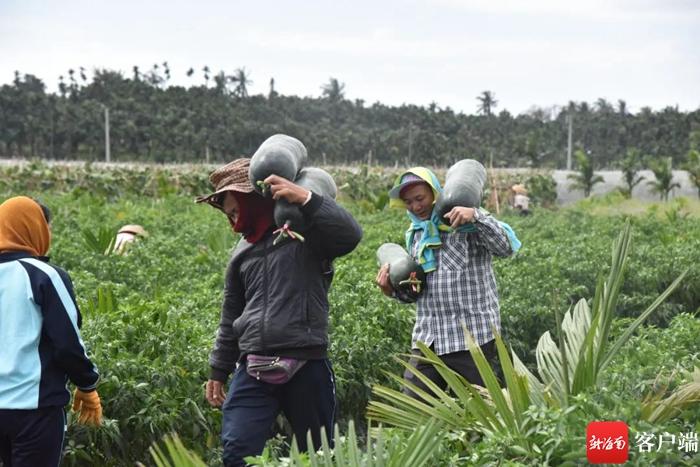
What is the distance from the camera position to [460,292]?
4348 millimetres

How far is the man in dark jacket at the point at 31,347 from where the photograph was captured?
343 centimetres

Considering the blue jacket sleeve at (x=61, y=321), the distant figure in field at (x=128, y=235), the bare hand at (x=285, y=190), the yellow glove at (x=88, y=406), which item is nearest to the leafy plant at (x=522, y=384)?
the bare hand at (x=285, y=190)

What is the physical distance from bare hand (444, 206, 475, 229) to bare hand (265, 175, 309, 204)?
838 millimetres

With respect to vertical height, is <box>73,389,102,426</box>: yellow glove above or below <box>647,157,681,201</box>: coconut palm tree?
above

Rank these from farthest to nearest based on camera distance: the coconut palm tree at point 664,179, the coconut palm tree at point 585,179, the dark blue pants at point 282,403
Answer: the coconut palm tree at point 585,179
the coconut palm tree at point 664,179
the dark blue pants at point 282,403

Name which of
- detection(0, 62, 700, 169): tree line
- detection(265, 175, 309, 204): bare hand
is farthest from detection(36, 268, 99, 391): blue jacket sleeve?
detection(0, 62, 700, 169): tree line

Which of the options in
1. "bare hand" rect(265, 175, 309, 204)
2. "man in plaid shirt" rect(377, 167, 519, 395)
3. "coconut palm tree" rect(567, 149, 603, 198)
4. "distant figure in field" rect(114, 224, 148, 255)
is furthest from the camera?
"coconut palm tree" rect(567, 149, 603, 198)

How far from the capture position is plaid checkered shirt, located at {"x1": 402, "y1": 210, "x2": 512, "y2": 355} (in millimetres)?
4312

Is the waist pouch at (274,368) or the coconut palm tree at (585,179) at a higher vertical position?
the waist pouch at (274,368)

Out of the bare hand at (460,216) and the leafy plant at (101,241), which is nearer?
the bare hand at (460,216)

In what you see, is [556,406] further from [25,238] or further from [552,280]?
[552,280]

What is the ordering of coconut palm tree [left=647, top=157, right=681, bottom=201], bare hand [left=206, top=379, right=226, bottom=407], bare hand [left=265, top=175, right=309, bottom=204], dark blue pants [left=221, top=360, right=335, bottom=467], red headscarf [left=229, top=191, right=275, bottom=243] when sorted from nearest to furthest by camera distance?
bare hand [left=265, top=175, right=309, bottom=204] → dark blue pants [left=221, top=360, right=335, bottom=467] → red headscarf [left=229, top=191, right=275, bottom=243] → bare hand [left=206, top=379, right=226, bottom=407] → coconut palm tree [left=647, top=157, right=681, bottom=201]

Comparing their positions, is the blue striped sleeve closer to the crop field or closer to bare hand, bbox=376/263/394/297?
the crop field

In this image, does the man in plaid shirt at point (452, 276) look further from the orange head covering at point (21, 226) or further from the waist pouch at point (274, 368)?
the orange head covering at point (21, 226)
